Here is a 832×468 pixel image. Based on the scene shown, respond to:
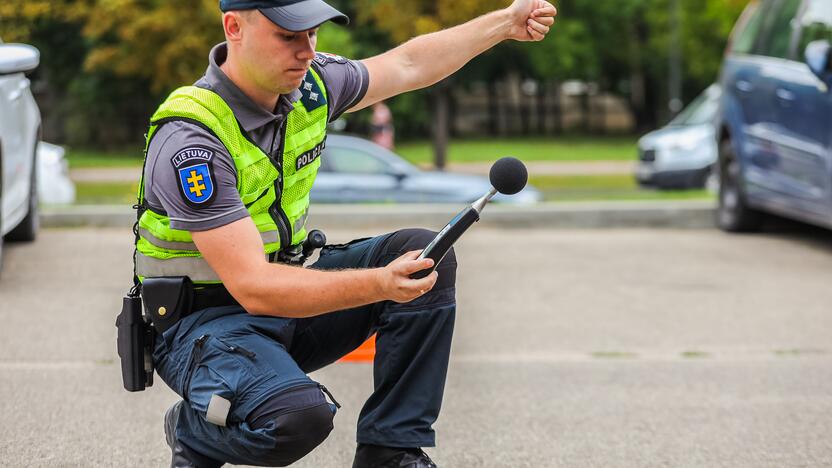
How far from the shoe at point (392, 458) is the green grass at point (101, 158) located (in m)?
28.6

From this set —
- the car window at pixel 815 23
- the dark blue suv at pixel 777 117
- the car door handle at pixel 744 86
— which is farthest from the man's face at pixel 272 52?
the car door handle at pixel 744 86

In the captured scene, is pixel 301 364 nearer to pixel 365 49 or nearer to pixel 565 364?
pixel 565 364

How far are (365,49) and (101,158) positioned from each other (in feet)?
33.2

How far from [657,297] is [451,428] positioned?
3242 mm

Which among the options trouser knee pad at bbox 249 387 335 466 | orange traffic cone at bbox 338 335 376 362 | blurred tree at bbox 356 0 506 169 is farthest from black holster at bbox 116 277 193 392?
blurred tree at bbox 356 0 506 169

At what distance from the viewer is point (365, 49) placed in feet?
138

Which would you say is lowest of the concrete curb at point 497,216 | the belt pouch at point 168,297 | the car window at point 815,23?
the concrete curb at point 497,216

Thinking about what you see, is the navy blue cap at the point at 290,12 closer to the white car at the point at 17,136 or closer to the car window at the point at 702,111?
the white car at the point at 17,136

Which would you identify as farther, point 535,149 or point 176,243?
point 535,149

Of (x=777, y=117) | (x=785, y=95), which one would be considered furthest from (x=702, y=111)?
(x=785, y=95)

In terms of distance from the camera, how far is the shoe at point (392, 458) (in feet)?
11.5

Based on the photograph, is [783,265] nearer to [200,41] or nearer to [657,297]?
[657,297]

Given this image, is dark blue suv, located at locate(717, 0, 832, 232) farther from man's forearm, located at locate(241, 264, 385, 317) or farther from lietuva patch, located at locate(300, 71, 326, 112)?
man's forearm, located at locate(241, 264, 385, 317)

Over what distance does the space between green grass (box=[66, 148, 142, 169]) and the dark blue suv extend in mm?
23075
